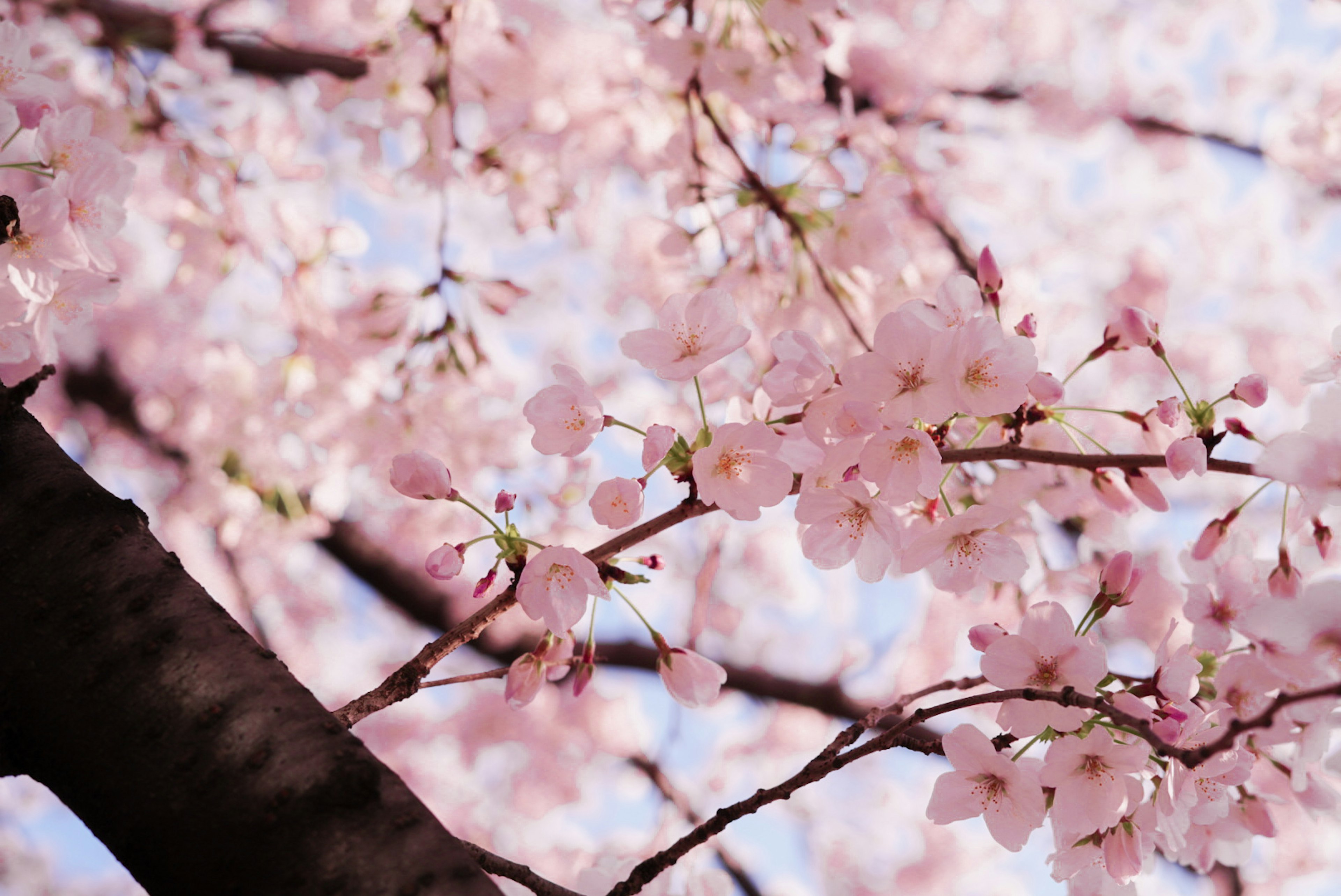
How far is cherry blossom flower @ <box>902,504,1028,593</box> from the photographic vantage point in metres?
1.06

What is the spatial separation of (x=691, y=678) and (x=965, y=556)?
0.38 meters

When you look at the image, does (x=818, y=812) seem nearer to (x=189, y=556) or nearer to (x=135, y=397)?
(x=189, y=556)

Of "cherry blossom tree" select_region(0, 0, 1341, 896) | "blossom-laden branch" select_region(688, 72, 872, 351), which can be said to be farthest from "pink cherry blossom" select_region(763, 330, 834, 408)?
"blossom-laden branch" select_region(688, 72, 872, 351)

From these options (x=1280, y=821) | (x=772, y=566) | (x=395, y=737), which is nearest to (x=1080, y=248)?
(x=772, y=566)

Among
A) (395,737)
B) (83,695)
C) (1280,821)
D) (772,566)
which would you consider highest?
(772,566)

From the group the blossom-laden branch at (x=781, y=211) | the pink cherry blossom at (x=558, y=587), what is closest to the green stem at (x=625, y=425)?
the pink cherry blossom at (x=558, y=587)

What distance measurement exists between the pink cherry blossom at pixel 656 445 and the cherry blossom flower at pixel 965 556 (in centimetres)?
35

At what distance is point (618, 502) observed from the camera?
103 centimetres

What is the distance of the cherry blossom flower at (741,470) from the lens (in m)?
0.95

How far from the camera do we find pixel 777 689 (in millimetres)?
3414

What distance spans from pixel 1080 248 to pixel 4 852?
719cm

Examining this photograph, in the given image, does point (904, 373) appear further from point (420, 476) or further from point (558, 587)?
point (420, 476)

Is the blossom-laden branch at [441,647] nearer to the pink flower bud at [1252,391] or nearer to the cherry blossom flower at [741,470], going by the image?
the cherry blossom flower at [741,470]

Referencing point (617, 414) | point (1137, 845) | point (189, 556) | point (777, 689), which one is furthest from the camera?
point (617, 414)
